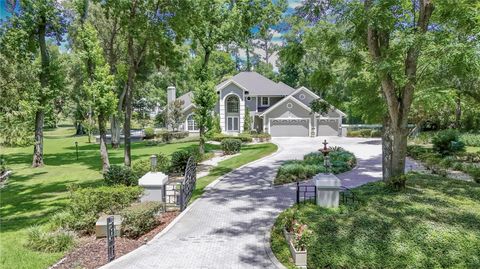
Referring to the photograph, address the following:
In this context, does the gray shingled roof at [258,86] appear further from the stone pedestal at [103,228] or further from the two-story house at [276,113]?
the stone pedestal at [103,228]

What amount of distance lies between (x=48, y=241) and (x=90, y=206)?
1941 mm

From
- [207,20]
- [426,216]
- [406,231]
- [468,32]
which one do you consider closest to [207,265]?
[406,231]

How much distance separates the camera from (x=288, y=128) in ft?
141

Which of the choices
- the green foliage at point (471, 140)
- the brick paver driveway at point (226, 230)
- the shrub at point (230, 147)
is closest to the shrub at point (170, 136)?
the shrub at point (230, 147)

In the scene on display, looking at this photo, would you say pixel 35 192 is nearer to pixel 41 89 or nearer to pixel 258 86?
pixel 41 89

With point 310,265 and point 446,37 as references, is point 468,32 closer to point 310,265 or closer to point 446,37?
point 446,37

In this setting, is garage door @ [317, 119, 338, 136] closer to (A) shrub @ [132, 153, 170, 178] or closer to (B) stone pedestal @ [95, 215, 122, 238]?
(A) shrub @ [132, 153, 170, 178]

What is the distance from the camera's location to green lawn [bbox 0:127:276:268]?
935 centimetres

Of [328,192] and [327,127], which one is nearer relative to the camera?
[328,192]

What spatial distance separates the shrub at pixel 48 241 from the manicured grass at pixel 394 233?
602cm

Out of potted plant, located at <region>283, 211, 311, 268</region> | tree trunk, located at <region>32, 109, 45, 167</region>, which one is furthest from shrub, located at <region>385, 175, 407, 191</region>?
tree trunk, located at <region>32, 109, 45, 167</region>

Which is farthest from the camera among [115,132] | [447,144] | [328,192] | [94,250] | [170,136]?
[170,136]

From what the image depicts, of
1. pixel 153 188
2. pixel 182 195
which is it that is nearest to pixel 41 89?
pixel 153 188

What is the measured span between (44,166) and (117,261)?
67.3 ft
